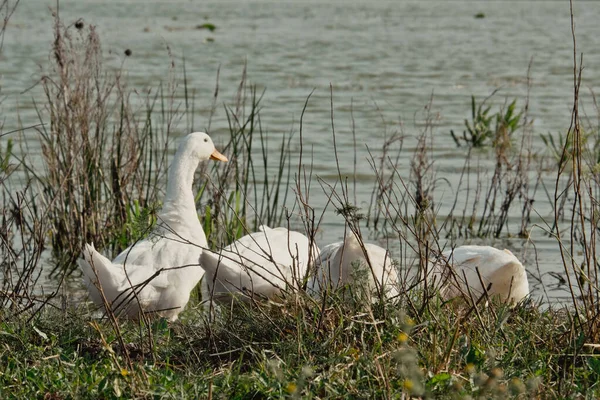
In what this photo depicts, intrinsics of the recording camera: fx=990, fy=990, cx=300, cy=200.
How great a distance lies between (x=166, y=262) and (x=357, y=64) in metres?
15.1

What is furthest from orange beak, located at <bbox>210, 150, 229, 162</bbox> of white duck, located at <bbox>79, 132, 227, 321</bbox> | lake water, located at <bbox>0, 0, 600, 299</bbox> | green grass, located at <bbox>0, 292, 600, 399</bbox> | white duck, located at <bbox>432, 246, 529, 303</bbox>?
green grass, located at <bbox>0, 292, 600, 399</bbox>

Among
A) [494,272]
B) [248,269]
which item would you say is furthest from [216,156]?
[494,272]

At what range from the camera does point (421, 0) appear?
4422 cm

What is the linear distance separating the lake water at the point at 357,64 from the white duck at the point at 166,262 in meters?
1.14

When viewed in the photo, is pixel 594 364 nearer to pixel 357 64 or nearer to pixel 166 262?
pixel 166 262

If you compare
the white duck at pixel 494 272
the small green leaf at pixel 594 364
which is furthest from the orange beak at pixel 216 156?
the small green leaf at pixel 594 364

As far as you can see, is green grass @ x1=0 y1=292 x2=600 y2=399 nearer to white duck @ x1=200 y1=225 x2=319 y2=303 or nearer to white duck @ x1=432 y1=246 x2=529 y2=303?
white duck @ x1=200 y1=225 x2=319 y2=303

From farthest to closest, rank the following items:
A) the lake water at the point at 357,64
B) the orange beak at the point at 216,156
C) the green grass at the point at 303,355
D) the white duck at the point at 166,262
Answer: the lake water at the point at 357,64 < the orange beak at the point at 216,156 < the white duck at the point at 166,262 < the green grass at the point at 303,355

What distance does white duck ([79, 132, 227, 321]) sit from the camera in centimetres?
496

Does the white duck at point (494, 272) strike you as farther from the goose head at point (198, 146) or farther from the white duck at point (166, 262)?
the goose head at point (198, 146)

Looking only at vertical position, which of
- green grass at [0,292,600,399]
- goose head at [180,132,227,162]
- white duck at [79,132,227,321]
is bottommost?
white duck at [79,132,227,321]

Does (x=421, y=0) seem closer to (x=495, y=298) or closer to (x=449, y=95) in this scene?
(x=449, y=95)

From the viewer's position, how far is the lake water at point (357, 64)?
12070mm

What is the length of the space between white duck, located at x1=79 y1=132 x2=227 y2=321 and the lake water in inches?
44.7
